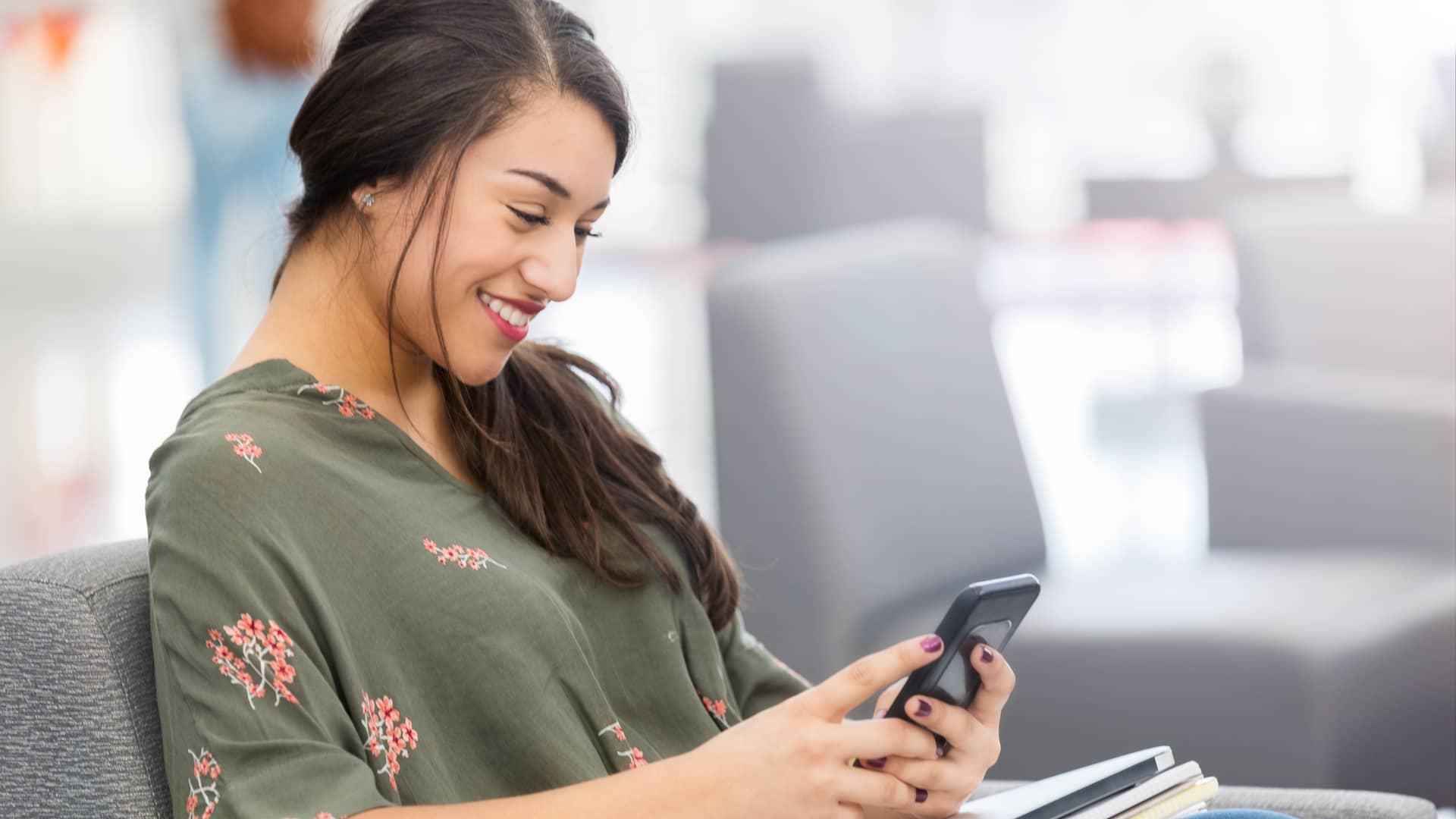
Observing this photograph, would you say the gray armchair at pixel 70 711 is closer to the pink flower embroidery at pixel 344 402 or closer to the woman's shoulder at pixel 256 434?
the woman's shoulder at pixel 256 434

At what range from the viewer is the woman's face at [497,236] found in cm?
107

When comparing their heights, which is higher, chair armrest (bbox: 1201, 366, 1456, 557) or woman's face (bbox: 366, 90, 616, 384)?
woman's face (bbox: 366, 90, 616, 384)

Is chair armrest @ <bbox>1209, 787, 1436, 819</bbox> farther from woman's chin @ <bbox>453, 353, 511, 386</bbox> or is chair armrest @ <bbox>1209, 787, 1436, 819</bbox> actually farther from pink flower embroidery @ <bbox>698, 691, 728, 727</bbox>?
woman's chin @ <bbox>453, 353, 511, 386</bbox>

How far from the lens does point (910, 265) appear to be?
2139 millimetres

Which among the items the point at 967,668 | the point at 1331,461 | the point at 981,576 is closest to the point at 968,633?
the point at 967,668

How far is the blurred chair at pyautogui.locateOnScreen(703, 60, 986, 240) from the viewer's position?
4.35 metres

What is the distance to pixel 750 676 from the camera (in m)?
1.31

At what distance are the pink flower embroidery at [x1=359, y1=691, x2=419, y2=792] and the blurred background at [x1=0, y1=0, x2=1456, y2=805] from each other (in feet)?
1.40

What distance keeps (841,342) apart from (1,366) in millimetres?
3974

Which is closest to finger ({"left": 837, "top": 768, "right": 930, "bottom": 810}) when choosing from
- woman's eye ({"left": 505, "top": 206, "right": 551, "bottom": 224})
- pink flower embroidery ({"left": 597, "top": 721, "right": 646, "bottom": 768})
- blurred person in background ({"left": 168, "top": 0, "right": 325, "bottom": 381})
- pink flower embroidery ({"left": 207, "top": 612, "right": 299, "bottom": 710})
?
pink flower embroidery ({"left": 597, "top": 721, "right": 646, "bottom": 768})

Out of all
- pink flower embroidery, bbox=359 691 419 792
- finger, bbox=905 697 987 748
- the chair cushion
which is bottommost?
the chair cushion

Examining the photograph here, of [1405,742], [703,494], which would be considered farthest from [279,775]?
[703,494]

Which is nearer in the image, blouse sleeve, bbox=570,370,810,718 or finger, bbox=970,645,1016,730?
finger, bbox=970,645,1016,730

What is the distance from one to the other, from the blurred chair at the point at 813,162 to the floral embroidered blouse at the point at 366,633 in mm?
3205
